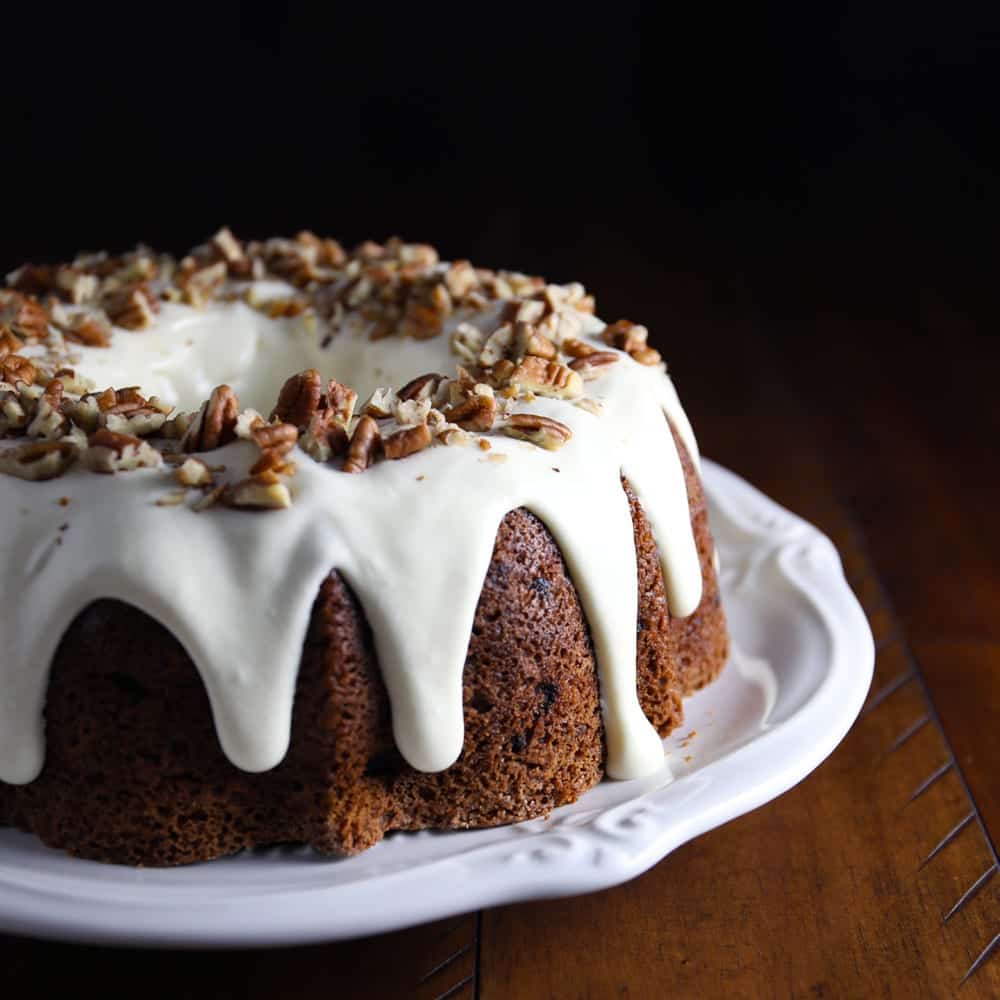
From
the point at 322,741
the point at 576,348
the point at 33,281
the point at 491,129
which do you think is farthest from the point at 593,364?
the point at 491,129

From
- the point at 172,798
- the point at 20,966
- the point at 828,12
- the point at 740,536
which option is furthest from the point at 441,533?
the point at 828,12

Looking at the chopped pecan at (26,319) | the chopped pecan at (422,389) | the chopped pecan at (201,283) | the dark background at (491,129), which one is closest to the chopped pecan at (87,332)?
the chopped pecan at (26,319)

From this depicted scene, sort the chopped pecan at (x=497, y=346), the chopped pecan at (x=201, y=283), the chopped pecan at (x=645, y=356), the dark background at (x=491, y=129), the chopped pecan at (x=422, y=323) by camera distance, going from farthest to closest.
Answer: the dark background at (x=491, y=129) < the chopped pecan at (x=201, y=283) < the chopped pecan at (x=422, y=323) < the chopped pecan at (x=645, y=356) < the chopped pecan at (x=497, y=346)

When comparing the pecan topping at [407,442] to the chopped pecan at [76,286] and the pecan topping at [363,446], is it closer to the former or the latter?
the pecan topping at [363,446]

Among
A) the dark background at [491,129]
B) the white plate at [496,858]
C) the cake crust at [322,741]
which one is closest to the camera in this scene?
the white plate at [496,858]

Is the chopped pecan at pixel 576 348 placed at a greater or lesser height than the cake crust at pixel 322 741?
greater

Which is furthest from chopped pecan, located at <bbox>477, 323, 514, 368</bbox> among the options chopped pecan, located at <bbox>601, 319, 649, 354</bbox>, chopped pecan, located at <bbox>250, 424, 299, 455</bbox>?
chopped pecan, located at <bbox>250, 424, 299, 455</bbox>

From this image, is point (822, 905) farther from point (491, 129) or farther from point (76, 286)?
point (491, 129)
